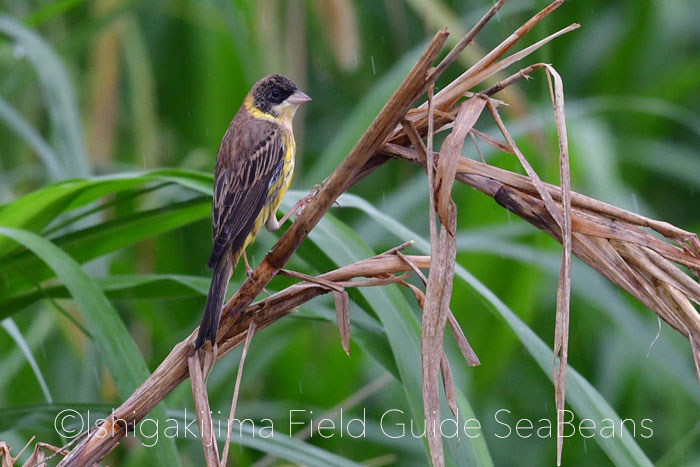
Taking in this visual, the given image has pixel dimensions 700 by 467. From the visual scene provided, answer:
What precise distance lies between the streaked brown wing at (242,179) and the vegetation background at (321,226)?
63mm

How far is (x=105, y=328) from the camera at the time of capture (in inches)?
63.7

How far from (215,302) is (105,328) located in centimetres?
27

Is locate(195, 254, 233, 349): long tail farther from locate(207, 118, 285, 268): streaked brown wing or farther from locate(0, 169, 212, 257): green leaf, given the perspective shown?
locate(0, 169, 212, 257): green leaf

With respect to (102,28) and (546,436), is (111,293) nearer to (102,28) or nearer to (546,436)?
(102,28)

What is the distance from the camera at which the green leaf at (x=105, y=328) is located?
159 cm

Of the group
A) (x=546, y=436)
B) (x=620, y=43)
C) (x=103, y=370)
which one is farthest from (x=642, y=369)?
(x=103, y=370)

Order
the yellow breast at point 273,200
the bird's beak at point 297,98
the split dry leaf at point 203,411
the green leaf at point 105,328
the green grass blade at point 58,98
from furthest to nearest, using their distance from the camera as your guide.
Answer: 1. the green grass blade at point 58,98
2. the bird's beak at point 297,98
3. the yellow breast at point 273,200
4. the green leaf at point 105,328
5. the split dry leaf at point 203,411

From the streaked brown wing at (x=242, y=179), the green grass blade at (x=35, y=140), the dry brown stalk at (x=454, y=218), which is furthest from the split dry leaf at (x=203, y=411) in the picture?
the green grass blade at (x=35, y=140)

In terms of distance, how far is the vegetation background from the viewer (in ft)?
6.01

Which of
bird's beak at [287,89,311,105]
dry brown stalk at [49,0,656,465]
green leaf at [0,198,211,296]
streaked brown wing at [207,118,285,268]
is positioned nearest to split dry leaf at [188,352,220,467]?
dry brown stalk at [49,0,656,465]

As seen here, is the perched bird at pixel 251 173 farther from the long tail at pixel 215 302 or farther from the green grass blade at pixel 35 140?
the green grass blade at pixel 35 140

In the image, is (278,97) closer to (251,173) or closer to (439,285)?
(251,173)

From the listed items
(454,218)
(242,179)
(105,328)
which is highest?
(454,218)

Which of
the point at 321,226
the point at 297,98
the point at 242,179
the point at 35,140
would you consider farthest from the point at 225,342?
the point at 35,140
